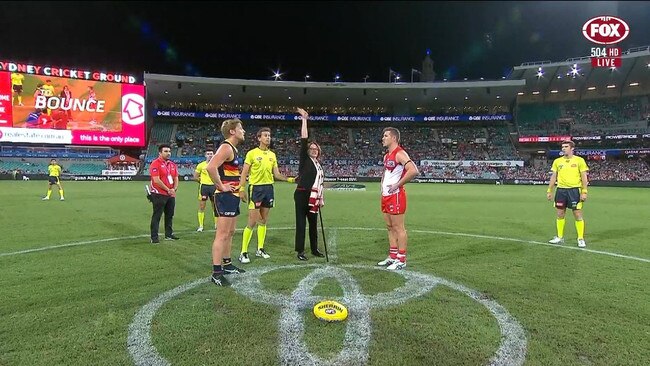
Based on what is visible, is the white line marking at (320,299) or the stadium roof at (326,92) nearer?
the white line marking at (320,299)

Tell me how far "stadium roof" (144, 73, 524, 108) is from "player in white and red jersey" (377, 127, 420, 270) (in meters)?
47.8

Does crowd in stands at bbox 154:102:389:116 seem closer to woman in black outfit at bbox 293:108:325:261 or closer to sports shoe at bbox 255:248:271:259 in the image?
woman in black outfit at bbox 293:108:325:261

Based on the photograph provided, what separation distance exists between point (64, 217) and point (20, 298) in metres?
9.17

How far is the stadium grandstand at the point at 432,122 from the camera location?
5072 centimetres

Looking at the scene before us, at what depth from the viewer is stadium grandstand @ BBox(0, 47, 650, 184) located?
50.7 meters

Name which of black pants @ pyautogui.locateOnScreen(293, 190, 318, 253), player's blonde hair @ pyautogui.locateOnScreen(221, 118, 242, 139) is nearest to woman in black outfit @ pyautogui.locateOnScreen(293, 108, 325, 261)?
black pants @ pyautogui.locateOnScreen(293, 190, 318, 253)

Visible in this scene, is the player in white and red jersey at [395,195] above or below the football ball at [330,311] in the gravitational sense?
above

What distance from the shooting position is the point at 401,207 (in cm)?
666

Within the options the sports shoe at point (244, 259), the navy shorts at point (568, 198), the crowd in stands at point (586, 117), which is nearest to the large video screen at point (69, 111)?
the sports shoe at point (244, 259)

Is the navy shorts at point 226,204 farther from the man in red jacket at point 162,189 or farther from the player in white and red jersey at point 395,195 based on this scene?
the man in red jacket at point 162,189

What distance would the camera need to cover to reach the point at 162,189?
927 centimetres

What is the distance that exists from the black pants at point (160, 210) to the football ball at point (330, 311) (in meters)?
5.91

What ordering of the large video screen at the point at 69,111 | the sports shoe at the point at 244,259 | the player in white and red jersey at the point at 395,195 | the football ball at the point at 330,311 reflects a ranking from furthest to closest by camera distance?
the large video screen at the point at 69,111 < the sports shoe at the point at 244,259 < the player in white and red jersey at the point at 395,195 < the football ball at the point at 330,311

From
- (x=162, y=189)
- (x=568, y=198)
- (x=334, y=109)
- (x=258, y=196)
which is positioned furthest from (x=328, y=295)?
(x=334, y=109)
